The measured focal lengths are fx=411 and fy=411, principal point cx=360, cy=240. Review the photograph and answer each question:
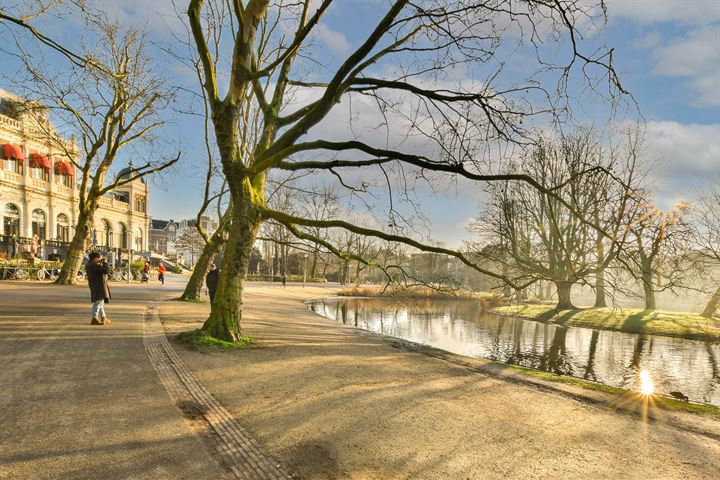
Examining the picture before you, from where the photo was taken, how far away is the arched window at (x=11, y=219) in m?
38.1

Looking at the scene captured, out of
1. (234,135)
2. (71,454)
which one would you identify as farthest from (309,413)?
(234,135)

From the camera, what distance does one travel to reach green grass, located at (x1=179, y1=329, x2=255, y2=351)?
8422mm

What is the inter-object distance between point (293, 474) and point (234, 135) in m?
6.94

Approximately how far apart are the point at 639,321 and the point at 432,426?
83.3 ft

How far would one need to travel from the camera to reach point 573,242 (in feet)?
88.3

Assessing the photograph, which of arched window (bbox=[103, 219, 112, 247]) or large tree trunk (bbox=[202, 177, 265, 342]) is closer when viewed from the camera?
large tree trunk (bbox=[202, 177, 265, 342])

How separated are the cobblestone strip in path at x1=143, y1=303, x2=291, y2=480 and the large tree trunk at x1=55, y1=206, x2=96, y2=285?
17921 mm

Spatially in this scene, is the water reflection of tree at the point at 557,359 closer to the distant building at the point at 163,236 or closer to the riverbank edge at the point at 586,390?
the riverbank edge at the point at 586,390

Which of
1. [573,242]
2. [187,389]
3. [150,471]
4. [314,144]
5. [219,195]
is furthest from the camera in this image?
[573,242]

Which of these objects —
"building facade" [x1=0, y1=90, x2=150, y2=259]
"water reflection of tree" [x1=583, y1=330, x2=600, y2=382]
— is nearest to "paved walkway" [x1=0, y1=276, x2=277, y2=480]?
"water reflection of tree" [x1=583, y1=330, x2=600, y2=382]

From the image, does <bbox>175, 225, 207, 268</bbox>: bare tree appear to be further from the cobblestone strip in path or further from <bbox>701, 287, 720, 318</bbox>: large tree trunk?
the cobblestone strip in path

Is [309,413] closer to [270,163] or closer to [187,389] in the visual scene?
[187,389]

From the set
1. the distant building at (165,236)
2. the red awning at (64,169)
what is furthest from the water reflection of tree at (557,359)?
the distant building at (165,236)

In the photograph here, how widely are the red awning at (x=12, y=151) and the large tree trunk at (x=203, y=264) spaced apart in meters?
28.7
